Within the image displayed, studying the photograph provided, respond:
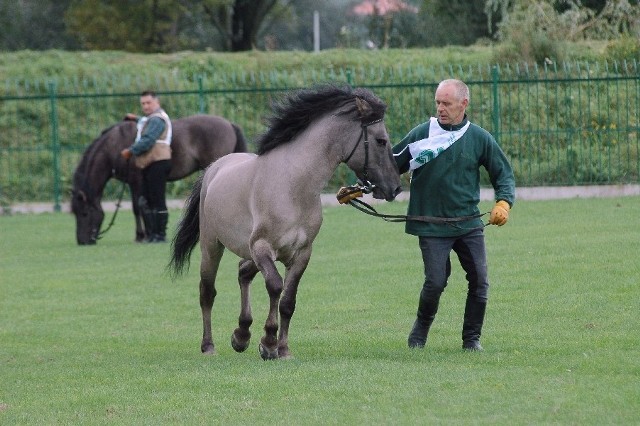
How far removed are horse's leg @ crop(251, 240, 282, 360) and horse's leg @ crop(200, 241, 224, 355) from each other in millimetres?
920

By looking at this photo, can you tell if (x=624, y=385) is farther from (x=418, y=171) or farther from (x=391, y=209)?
(x=391, y=209)

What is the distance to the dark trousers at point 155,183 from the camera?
67.4ft

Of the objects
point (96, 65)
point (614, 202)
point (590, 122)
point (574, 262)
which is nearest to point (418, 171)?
point (574, 262)

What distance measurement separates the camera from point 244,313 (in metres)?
10.2

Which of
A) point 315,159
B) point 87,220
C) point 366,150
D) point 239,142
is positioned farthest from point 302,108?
point 87,220

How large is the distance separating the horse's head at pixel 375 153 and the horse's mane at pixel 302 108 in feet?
0.29

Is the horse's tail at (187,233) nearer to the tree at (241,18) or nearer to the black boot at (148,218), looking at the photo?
the black boot at (148,218)

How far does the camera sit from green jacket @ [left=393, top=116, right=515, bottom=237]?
9.25 metres

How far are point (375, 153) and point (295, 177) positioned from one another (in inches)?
Answer: 24.9

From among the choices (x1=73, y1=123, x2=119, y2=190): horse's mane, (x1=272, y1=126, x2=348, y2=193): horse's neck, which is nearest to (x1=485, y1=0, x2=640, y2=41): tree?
(x1=73, y1=123, x2=119, y2=190): horse's mane

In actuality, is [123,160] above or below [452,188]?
below

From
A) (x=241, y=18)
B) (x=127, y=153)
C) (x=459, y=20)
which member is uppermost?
(x=241, y=18)

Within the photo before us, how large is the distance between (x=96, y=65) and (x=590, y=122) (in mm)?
13498

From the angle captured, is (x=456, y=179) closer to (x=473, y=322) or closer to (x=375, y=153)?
(x=375, y=153)
